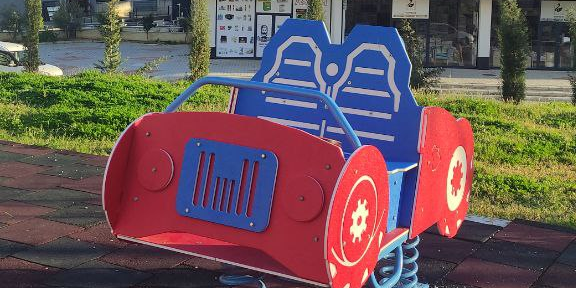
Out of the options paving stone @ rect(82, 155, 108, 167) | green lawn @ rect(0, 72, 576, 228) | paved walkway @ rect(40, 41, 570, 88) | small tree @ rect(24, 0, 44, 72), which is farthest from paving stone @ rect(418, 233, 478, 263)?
paved walkway @ rect(40, 41, 570, 88)

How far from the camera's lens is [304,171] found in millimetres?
3139

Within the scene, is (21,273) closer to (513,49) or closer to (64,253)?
(64,253)

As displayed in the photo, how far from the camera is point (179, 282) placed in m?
4.34

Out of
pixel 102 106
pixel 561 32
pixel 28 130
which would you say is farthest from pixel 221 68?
pixel 28 130

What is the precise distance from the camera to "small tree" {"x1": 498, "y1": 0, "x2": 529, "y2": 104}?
47.9 ft

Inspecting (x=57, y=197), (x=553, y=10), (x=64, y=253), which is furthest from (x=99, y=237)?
(x=553, y=10)

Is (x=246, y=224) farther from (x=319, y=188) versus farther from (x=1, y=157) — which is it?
(x=1, y=157)

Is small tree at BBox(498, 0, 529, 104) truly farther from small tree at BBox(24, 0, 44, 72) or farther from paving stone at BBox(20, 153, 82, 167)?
small tree at BBox(24, 0, 44, 72)

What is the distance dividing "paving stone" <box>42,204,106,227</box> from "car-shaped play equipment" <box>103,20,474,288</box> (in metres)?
1.63

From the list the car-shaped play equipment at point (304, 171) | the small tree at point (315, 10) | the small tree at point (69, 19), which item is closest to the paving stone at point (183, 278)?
the car-shaped play equipment at point (304, 171)

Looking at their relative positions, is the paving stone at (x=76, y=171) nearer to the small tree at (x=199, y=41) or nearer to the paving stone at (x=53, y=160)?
the paving stone at (x=53, y=160)

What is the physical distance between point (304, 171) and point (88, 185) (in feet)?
12.2

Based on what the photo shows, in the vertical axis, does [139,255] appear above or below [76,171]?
below

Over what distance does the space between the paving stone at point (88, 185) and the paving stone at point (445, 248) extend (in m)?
2.66
